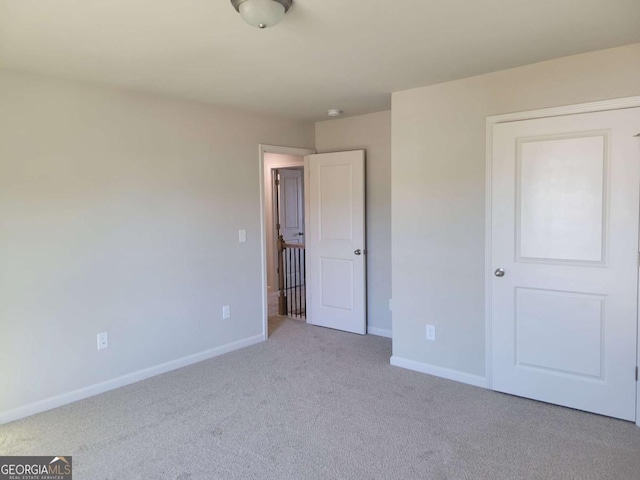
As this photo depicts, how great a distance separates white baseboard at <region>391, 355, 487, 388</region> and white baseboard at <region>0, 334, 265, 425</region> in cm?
157

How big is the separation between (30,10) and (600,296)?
11.8 ft

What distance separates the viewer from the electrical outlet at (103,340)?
130 inches

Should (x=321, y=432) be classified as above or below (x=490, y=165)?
below

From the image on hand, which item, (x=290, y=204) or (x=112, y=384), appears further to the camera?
(x=290, y=204)

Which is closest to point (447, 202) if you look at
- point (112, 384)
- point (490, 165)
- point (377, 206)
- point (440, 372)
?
point (490, 165)

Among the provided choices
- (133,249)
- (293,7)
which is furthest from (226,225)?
(293,7)

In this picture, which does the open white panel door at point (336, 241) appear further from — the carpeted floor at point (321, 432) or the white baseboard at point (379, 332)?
the carpeted floor at point (321, 432)

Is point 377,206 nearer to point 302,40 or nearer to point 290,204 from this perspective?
point 302,40

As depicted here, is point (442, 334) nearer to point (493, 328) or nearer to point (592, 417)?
point (493, 328)

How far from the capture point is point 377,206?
4574mm

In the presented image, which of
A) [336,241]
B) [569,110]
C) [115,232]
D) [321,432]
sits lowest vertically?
[321,432]

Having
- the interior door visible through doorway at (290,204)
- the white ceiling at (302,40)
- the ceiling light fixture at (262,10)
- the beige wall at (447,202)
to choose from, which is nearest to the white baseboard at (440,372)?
the beige wall at (447,202)

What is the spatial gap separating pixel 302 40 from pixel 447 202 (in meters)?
1.71

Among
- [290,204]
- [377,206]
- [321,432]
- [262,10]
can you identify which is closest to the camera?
[262,10]
